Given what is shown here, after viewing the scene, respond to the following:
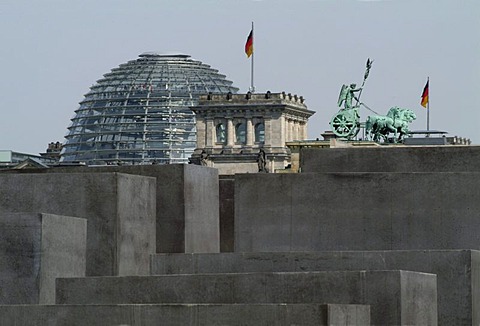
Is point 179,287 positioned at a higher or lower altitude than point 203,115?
lower

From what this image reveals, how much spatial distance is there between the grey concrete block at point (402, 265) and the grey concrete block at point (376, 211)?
1.61 meters

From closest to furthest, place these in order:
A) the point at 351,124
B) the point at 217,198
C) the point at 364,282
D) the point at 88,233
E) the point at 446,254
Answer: the point at 364,282, the point at 446,254, the point at 88,233, the point at 217,198, the point at 351,124

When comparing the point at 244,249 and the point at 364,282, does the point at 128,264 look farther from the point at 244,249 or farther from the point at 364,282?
the point at 364,282

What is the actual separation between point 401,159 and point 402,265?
3576mm

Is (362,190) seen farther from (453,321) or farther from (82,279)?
(82,279)

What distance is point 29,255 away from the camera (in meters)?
20.9

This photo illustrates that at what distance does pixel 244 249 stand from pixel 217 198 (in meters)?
1.16

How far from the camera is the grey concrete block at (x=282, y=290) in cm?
1969

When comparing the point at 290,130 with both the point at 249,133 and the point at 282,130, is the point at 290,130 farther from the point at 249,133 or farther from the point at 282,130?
the point at 249,133

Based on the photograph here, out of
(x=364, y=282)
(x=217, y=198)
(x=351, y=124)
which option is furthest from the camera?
(x=351, y=124)

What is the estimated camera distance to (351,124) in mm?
114688

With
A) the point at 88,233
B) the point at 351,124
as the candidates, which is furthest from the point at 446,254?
the point at 351,124

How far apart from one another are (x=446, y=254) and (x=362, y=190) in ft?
7.71

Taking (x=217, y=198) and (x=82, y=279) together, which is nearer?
(x=82, y=279)
